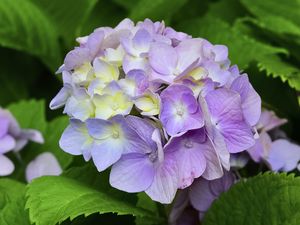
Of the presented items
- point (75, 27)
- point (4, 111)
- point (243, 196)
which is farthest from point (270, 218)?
point (75, 27)

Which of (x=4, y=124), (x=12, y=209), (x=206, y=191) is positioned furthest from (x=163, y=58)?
(x=4, y=124)

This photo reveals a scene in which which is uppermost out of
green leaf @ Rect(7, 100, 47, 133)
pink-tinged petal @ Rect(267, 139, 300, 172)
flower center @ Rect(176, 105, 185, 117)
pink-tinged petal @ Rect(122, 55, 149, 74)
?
pink-tinged petal @ Rect(122, 55, 149, 74)

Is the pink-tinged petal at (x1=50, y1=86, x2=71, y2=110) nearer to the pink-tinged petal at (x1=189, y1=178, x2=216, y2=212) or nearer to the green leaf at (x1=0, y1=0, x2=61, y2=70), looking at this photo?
the pink-tinged petal at (x1=189, y1=178, x2=216, y2=212)

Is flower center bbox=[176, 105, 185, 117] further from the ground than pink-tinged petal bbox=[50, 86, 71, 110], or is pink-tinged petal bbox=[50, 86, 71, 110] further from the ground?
flower center bbox=[176, 105, 185, 117]

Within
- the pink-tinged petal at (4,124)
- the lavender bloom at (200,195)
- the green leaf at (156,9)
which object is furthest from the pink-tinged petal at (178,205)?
the green leaf at (156,9)

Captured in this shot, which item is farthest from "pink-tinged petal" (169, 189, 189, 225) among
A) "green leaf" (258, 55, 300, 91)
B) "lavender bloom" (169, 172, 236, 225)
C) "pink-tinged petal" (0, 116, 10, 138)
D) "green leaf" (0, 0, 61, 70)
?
"green leaf" (0, 0, 61, 70)
